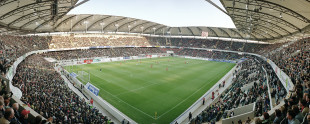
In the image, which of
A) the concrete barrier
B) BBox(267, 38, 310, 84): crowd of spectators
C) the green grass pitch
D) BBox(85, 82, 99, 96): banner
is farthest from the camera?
BBox(85, 82, 99, 96): banner

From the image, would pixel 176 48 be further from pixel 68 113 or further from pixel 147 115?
pixel 68 113

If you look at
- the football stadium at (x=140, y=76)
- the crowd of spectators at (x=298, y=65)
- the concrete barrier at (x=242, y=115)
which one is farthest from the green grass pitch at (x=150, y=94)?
the crowd of spectators at (x=298, y=65)

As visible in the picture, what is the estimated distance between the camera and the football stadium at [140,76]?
33.8ft

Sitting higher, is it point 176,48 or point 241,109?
point 176,48

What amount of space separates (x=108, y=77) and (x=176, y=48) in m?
51.2

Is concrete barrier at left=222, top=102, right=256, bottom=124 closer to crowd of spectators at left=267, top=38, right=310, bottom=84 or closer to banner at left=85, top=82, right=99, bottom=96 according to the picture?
crowd of spectators at left=267, top=38, right=310, bottom=84

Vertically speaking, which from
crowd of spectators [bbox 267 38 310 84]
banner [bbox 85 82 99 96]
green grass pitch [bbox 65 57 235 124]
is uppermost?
crowd of spectators [bbox 267 38 310 84]

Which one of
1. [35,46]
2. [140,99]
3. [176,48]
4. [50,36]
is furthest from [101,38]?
[140,99]

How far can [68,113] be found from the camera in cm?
1187

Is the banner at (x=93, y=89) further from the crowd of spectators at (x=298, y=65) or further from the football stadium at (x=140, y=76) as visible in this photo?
the crowd of spectators at (x=298, y=65)

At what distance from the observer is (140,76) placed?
30.6 m

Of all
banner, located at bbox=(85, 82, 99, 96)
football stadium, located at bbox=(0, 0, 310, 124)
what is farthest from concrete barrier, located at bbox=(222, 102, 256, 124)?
banner, located at bbox=(85, 82, 99, 96)

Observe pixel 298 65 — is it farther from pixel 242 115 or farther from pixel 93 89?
pixel 93 89

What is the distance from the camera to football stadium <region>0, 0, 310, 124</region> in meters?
10.3
